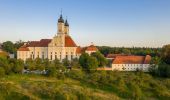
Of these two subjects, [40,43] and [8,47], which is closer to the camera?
[40,43]

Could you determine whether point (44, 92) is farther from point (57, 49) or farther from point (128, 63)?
point (57, 49)

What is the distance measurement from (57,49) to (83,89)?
98.8 feet

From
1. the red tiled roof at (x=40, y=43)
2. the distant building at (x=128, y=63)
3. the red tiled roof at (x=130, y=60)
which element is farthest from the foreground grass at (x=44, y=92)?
the red tiled roof at (x=40, y=43)

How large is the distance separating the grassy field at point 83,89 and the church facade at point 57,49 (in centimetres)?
2134

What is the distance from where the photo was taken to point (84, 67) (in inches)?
2019

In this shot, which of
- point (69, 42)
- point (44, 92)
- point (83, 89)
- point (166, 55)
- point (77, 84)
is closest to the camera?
point (44, 92)

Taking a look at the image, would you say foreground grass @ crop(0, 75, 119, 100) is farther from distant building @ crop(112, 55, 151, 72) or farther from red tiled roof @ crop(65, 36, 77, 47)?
red tiled roof @ crop(65, 36, 77, 47)

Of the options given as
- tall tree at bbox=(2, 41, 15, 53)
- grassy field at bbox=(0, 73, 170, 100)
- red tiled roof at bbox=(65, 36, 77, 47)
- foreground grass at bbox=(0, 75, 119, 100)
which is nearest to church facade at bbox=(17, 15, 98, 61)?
red tiled roof at bbox=(65, 36, 77, 47)

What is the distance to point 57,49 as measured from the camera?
63.8m

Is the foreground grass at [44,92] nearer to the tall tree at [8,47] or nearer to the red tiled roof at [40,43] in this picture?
the red tiled roof at [40,43]

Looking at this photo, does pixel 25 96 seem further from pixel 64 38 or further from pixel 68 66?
pixel 64 38

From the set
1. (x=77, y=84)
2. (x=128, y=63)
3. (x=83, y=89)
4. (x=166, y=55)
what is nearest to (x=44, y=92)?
(x=83, y=89)

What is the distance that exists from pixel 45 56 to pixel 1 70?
2439 cm

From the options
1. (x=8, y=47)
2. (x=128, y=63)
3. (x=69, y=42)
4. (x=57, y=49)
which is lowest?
(x=128, y=63)
